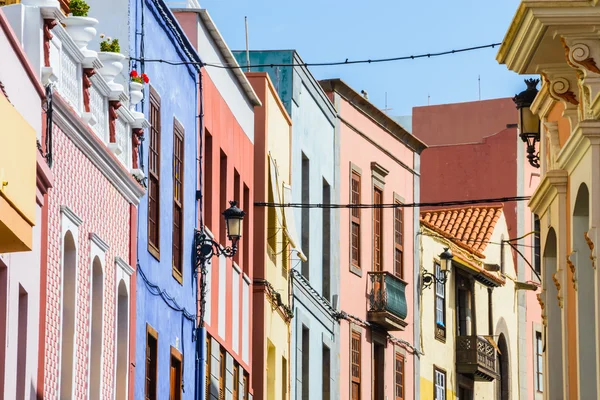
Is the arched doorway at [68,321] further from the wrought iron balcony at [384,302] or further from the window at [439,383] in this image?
the window at [439,383]

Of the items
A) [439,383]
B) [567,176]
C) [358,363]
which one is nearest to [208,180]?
[567,176]

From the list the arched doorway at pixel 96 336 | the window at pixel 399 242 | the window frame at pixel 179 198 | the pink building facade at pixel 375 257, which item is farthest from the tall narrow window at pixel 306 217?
the arched doorway at pixel 96 336

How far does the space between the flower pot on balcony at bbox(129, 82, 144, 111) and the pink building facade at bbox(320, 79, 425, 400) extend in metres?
15.7

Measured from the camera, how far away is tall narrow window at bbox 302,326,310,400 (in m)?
35.1

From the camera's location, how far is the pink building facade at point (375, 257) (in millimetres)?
38188

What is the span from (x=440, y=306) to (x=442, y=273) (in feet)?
2.57

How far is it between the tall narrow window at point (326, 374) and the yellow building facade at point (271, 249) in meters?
3.17

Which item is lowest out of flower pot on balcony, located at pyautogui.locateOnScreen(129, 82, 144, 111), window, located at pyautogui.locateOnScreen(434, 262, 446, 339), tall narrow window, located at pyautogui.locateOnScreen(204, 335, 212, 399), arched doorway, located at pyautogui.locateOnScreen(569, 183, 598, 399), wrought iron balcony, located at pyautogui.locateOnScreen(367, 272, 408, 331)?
arched doorway, located at pyautogui.locateOnScreen(569, 183, 598, 399)

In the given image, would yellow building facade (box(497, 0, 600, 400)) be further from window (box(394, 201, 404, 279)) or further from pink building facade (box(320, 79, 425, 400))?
window (box(394, 201, 404, 279))

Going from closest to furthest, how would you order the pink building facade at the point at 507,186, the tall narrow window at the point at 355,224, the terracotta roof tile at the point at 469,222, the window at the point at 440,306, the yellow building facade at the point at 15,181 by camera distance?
the yellow building facade at the point at 15,181, the tall narrow window at the point at 355,224, the window at the point at 440,306, the terracotta roof tile at the point at 469,222, the pink building facade at the point at 507,186

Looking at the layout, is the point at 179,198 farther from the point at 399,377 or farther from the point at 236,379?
the point at 399,377

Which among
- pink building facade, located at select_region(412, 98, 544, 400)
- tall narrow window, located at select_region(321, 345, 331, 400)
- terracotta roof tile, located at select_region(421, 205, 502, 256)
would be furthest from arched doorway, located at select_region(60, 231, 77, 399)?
pink building facade, located at select_region(412, 98, 544, 400)

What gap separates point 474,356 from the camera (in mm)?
44969

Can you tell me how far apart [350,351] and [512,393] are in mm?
11826
